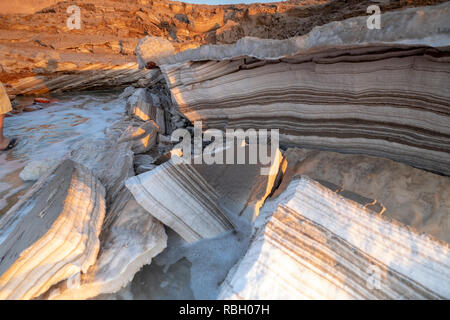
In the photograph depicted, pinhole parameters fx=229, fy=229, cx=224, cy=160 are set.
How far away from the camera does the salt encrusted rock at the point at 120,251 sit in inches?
Result: 37.5

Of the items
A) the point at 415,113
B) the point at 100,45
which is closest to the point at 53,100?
the point at 100,45

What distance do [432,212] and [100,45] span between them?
933 centimetres

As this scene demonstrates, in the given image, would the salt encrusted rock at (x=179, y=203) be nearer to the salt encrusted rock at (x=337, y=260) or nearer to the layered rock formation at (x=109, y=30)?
the salt encrusted rock at (x=337, y=260)

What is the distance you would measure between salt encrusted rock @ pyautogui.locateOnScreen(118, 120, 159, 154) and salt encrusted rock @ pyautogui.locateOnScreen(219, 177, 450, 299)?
1.70 meters

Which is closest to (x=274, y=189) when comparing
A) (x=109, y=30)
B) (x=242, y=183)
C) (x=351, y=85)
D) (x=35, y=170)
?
(x=242, y=183)

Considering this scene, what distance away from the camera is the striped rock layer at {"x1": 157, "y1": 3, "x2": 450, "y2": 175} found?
1.21 meters

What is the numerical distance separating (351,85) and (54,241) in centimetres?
190

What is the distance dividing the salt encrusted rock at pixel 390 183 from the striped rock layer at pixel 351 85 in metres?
0.09

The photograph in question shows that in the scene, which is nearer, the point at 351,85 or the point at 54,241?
the point at 54,241

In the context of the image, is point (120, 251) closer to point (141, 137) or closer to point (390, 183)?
point (141, 137)

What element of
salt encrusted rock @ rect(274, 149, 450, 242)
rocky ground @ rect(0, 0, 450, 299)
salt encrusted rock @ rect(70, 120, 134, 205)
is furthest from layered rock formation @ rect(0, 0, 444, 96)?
salt encrusted rock @ rect(70, 120, 134, 205)

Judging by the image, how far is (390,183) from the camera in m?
1.50
